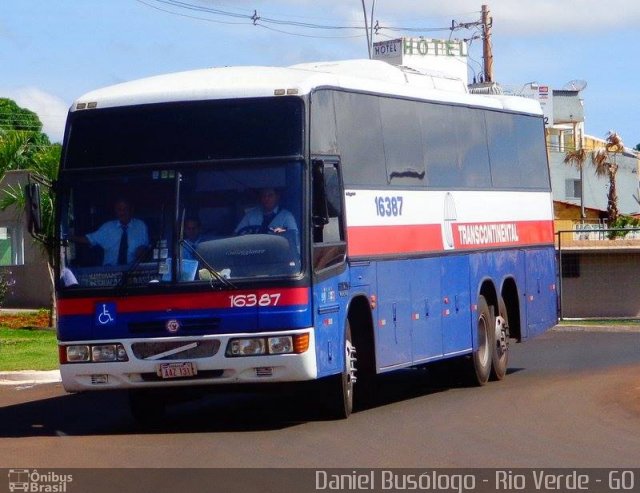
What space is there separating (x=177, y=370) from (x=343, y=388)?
1891 mm

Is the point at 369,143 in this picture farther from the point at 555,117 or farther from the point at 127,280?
the point at 555,117

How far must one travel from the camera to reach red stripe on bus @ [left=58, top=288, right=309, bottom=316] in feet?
41.4

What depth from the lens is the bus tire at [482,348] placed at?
18.1 m

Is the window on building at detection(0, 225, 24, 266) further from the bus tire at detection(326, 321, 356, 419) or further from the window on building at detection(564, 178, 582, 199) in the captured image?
the window on building at detection(564, 178, 582, 199)

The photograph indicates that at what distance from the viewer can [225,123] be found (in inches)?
519

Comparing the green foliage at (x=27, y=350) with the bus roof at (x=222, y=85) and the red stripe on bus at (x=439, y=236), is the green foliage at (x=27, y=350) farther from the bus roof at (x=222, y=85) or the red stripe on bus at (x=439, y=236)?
the bus roof at (x=222, y=85)

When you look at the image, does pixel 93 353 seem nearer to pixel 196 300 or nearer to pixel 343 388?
pixel 196 300

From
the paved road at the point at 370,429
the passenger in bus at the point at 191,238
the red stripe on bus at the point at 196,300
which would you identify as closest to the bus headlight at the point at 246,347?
the red stripe on bus at the point at 196,300

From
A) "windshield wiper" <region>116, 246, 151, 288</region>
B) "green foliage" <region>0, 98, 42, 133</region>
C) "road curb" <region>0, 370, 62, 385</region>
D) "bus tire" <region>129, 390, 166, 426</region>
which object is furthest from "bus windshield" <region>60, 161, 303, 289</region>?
"green foliage" <region>0, 98, 42, 133</region>

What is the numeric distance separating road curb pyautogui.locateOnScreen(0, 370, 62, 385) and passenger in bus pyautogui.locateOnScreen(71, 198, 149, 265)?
733 cm

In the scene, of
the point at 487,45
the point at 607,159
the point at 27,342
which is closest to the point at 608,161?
the point at 607,159
